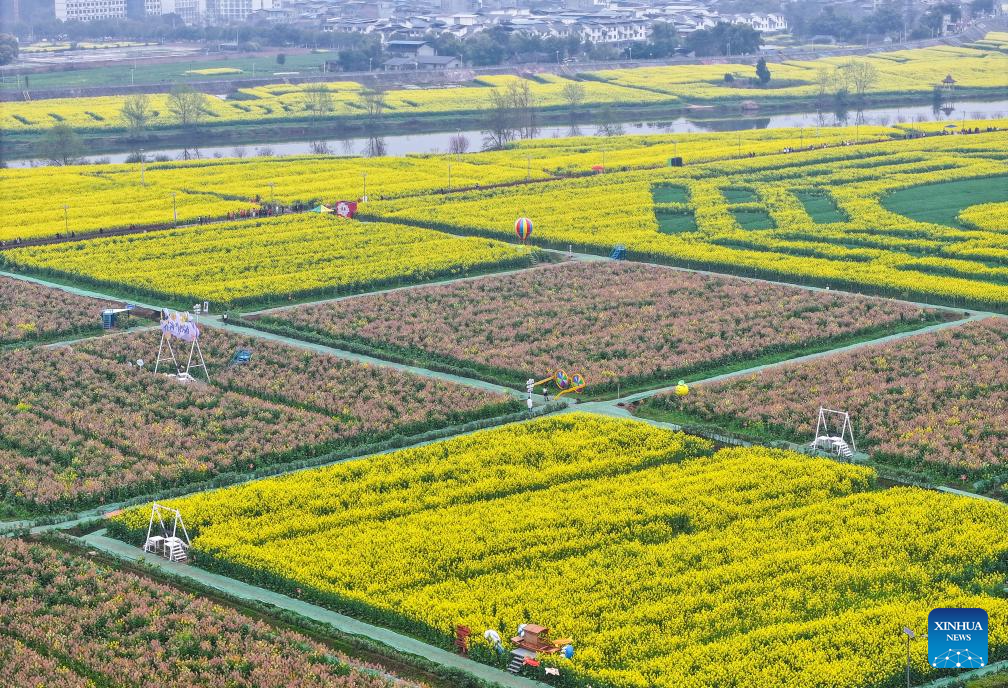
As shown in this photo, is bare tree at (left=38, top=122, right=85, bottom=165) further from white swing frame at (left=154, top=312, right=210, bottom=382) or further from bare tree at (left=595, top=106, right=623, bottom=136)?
white swing frame at (left=154, top=312, right=210, bottom=382)

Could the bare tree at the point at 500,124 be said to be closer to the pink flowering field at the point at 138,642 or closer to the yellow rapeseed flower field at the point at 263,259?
the yellow rapeseed flower field at the point at 263,259

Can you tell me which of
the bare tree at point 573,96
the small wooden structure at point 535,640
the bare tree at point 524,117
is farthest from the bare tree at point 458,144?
the small wooden structure at point 535,640

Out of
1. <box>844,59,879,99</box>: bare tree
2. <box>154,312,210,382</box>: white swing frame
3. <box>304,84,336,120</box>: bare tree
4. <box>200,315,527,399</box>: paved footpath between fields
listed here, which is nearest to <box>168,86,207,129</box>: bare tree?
<box>304,84,336,120</box>: bare tree

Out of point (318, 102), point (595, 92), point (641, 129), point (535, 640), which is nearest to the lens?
point (535, 640)

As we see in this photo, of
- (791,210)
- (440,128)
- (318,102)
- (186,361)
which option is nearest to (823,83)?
(440,128)

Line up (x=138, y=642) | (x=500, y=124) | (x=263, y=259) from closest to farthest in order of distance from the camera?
(x=138, y=642)
(x=263, y=259)
(x=500, y=124)

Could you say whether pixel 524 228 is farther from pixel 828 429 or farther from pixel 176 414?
pixel 828 429
